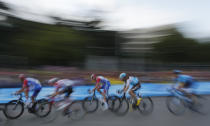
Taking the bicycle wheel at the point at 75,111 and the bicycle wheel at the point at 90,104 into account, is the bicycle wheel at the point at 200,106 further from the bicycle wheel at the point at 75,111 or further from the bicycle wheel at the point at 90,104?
the bicycle wheel at the point at 75,111

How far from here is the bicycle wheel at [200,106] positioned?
718cm

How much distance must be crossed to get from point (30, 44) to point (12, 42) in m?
1.32

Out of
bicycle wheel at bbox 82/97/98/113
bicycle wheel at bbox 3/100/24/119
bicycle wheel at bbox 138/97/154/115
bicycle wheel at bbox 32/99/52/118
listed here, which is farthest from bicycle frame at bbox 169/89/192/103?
bicycle wheel at bbox 3/100/24/119

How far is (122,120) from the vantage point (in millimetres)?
6566

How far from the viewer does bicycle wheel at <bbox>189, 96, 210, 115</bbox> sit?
7.18 m

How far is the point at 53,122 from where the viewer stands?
6.32m

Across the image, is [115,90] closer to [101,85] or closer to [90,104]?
[101,85]

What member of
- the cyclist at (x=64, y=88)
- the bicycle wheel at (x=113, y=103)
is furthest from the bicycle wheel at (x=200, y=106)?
the cyclist at (x=64, y=88)

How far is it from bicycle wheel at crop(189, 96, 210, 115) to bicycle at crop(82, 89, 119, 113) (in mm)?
2652

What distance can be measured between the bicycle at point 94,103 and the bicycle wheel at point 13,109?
203 centimetres

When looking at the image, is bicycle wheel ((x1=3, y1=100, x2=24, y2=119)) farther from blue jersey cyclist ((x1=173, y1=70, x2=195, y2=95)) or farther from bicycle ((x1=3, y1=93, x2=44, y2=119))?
blue jersey cyclist ((x1=173, y1=70, x2=195, y2=95))

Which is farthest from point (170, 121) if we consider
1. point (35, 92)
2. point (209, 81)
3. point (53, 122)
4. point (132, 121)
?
point (209, 81)

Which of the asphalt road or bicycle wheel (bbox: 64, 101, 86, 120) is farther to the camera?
bicycle wheel (bbox: 64, 101, 86, 120)

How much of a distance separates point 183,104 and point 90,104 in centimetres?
321
